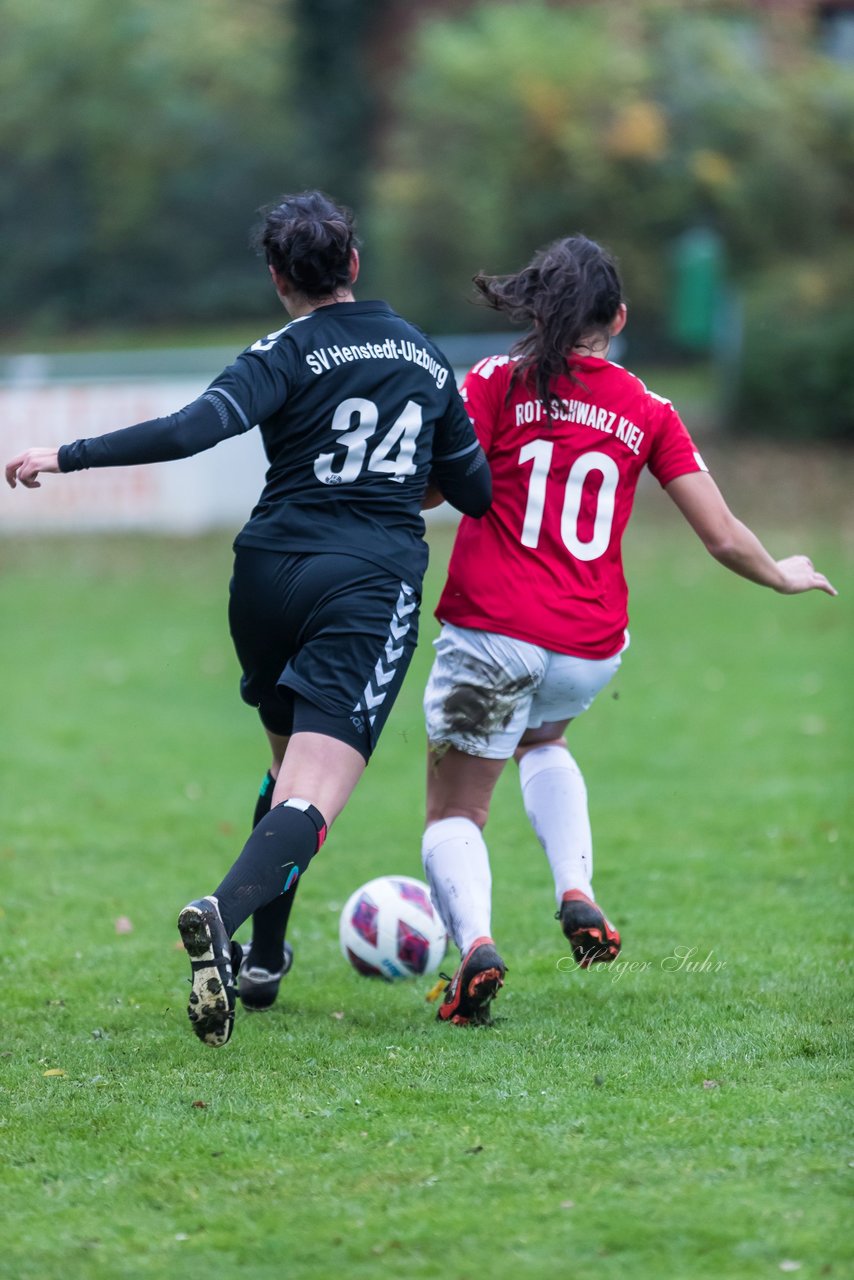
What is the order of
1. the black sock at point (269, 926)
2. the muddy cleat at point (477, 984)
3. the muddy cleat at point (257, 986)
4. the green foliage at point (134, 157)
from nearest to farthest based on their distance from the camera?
1. the muddy cleat at point (477, 984)
2. the black sock at point (269, 926)
3. the muddy cleat at point (257, 986)
4. the green foliage at point (134, 157)

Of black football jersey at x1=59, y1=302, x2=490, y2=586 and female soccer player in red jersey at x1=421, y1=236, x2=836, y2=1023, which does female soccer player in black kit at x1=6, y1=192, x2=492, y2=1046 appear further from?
female soccer player in red jersey at x1=421, y1=236, x2=836, y2=1023

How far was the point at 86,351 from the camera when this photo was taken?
1351 inches

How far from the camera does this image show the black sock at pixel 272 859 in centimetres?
400

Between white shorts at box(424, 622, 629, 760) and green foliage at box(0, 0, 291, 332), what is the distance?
3232 centimetres

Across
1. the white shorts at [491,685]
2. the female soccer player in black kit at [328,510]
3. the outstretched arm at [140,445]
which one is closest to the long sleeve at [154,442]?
the outstretched arm at [140,445]

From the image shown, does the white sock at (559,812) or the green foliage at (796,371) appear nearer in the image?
the white sock at (559,812)

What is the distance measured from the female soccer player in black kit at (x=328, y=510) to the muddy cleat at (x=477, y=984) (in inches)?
21.7

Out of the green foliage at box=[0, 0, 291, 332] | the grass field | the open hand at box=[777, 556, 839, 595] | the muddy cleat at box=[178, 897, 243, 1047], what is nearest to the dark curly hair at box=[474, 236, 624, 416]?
the open hand at box=[777, 556, 839, 595]

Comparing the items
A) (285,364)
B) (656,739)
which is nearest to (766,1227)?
(285,364)

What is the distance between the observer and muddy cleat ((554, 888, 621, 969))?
455 cm

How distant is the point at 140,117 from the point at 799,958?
36.8 meters

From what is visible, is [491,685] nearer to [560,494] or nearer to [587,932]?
[560,494]

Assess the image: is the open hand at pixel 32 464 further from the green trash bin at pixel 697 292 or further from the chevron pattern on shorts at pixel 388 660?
the green trash bin at pixel 697 292

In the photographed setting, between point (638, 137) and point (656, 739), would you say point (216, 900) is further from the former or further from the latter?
point (638, 137)
